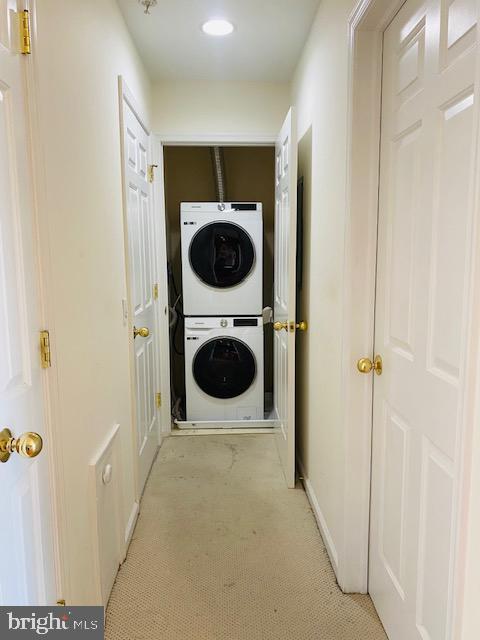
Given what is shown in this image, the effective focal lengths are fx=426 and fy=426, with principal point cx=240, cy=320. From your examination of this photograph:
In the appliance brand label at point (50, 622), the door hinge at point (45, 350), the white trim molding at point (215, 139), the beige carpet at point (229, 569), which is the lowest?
the beige carpet at point (229, 569)

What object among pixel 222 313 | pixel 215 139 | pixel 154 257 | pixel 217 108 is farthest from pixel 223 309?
pixel 217 108

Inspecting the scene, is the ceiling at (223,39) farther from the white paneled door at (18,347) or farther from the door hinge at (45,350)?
the door hinge at (45,350)

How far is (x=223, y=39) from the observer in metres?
2.33

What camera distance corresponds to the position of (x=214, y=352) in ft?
11.1

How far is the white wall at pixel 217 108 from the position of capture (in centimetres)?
290

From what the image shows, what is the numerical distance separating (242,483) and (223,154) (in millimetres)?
2804

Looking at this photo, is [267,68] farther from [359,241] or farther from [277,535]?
[277,535]

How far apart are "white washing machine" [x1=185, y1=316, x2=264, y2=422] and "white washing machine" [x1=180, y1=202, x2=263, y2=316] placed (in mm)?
111

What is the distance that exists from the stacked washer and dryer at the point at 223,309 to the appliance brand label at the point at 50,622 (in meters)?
2.22

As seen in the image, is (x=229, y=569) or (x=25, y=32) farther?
(x=229, y=569)

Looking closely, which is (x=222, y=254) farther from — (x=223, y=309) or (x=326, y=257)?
(x=326, y=257)

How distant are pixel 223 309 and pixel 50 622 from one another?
2469mm

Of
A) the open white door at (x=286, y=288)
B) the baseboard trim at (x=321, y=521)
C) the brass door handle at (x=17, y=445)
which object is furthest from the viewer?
the open white door at (x=286, y=288)

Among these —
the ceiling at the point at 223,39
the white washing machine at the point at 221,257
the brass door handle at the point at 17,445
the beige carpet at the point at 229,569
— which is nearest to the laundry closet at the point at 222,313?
the white washing machine at the point at 221,257
